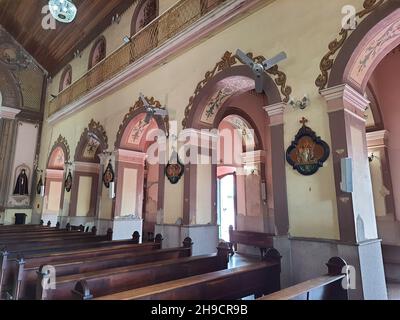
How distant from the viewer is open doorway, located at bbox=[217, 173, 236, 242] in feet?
35.0

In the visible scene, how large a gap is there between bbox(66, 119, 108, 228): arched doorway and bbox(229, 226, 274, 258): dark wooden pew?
4.46 metres

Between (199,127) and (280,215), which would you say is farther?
(199,127)

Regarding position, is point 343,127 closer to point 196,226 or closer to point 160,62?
point 196,226

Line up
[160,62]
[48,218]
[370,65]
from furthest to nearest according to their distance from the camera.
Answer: [48,218] < [160,62] < [370,65]

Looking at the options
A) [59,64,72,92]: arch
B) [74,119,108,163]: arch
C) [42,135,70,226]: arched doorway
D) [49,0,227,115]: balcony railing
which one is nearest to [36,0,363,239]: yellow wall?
[49,0,227,115]: balcony railing

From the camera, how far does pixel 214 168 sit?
6.11m

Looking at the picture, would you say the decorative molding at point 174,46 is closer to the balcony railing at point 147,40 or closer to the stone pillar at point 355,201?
the balcony railing at point 147,40

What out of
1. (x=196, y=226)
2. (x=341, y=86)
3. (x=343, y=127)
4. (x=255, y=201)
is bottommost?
(x=196, y=226)

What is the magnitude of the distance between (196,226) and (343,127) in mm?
3073

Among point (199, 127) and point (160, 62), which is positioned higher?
point (160, 62)

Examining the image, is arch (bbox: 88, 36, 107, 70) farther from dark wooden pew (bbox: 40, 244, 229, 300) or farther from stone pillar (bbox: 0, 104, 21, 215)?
dark wooden pew (bbox: 40, 244, 229, 300)

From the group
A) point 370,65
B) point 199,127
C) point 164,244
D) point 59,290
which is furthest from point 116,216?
point 370,65

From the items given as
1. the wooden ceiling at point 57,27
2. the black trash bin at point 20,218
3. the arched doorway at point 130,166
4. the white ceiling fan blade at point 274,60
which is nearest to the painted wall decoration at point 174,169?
the arched doorway at point 130,166

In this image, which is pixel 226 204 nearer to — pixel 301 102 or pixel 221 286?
pixel 301 102
